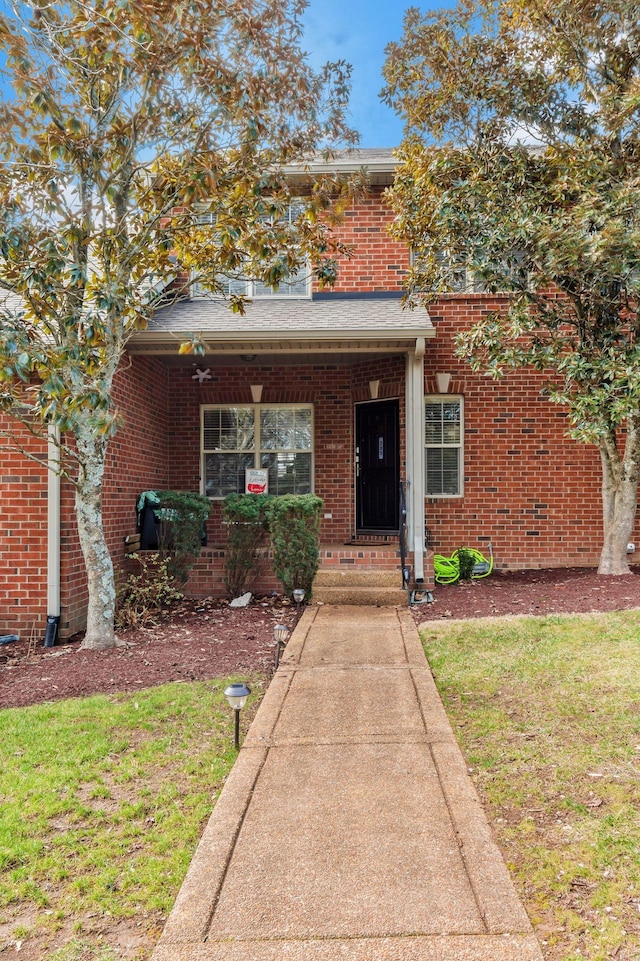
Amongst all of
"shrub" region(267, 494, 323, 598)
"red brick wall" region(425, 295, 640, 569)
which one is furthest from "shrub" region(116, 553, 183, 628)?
"red brick wall" region(425, 295, 640, 569)

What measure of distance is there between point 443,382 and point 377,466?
62.1 inches

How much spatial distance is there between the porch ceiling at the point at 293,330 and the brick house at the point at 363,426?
1.0 inches

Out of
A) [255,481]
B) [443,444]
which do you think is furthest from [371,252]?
[255,481]

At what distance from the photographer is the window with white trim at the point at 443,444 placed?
29.9 ft

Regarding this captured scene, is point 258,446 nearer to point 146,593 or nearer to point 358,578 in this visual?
point 358,578

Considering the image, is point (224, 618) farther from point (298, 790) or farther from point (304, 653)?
point (298, 790)

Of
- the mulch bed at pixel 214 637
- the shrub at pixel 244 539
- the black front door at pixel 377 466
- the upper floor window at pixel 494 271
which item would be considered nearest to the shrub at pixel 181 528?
the shrub at pixel 244 539

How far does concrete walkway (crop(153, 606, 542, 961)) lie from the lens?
1954mm

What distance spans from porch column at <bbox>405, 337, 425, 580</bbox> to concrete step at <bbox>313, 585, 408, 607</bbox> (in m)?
0.58

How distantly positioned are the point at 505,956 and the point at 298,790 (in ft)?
4.10

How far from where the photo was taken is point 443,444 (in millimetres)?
9117

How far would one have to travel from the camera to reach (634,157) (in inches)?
286

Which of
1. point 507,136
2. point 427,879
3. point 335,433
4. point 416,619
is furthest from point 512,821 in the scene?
point 507,136

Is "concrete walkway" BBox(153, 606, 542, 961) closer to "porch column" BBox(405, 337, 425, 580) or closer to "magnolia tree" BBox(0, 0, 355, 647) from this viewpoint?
"magnolia tree" BBox(0, 0, 355, 647)
